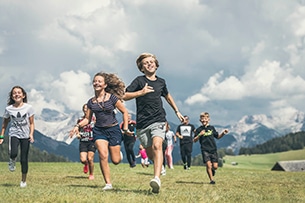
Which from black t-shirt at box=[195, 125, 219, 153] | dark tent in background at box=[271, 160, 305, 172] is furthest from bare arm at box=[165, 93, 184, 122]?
dark tent in background at box=[271, 160, 305, 172]

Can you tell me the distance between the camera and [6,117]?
36.3 feet

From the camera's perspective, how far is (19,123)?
36.1ft

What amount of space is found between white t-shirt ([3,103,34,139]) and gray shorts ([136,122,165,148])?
11.3 ft

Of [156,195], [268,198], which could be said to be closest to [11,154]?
[156,195]

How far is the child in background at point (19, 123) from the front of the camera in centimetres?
1098

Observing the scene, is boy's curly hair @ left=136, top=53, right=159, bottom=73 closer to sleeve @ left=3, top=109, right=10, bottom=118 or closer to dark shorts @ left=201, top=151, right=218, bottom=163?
sleeve @ left=3, top=109, right=10, bottom=118

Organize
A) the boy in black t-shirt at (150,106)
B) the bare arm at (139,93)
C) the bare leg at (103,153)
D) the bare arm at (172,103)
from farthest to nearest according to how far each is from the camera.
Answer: the bare arm at (172,103), the bare leg at (103,153), the boy in black t-shirt at (150,106), the bare arm at (139,93)

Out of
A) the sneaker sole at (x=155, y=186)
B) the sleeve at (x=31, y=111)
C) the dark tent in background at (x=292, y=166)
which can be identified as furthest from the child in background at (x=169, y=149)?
the dark tent in background at (x=292, y=166)

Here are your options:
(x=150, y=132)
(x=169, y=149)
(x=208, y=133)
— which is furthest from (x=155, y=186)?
(x=169, y=149)

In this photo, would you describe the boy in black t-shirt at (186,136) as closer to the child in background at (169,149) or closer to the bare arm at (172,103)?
the child in background at (169,149)

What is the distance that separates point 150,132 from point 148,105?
0.57m

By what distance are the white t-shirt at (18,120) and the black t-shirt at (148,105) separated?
11.2ft

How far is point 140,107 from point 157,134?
709 mm

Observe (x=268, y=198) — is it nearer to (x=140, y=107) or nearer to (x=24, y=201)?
(x=140, y=107)
